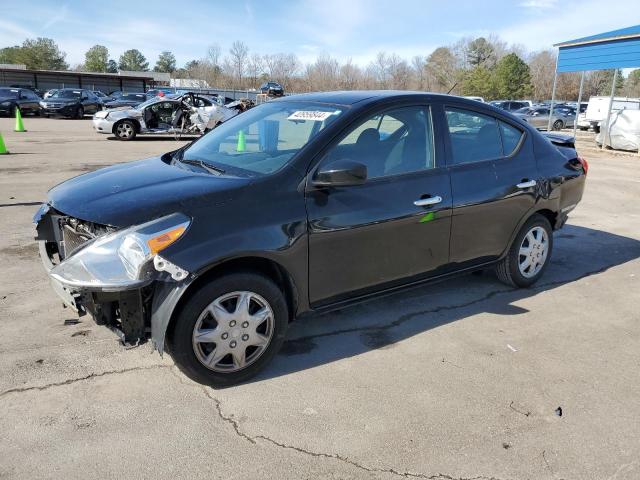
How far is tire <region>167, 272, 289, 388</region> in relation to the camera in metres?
2.98

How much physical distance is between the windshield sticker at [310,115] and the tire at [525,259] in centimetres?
218

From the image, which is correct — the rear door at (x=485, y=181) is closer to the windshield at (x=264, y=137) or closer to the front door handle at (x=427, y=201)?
the front door handle at (x=427, y=201)

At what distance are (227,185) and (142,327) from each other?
972mm

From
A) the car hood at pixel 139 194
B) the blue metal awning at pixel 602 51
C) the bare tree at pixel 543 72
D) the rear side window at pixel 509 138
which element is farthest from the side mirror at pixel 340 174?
the bare tree at pixel 543 72

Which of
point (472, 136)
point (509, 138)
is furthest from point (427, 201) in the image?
point (509, 138)

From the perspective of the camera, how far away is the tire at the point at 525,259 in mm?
4785

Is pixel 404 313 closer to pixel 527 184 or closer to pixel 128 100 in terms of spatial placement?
pixel 527 184

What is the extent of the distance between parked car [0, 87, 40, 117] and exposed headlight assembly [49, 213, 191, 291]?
30370 mm

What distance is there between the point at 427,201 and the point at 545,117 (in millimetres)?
29745

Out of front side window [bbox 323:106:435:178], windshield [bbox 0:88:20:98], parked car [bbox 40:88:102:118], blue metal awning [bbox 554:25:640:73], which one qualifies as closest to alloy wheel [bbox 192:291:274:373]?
front side window [bbox 323:106:435:178]

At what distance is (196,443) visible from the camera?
2.72 metres

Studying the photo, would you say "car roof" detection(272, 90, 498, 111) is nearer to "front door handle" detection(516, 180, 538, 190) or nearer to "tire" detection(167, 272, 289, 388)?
"front door handle" detection(516, 180, 538, 190)

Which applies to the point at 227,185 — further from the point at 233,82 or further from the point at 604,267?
the point at 233,82

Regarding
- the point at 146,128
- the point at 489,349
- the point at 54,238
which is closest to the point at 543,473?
the point at 489,349
